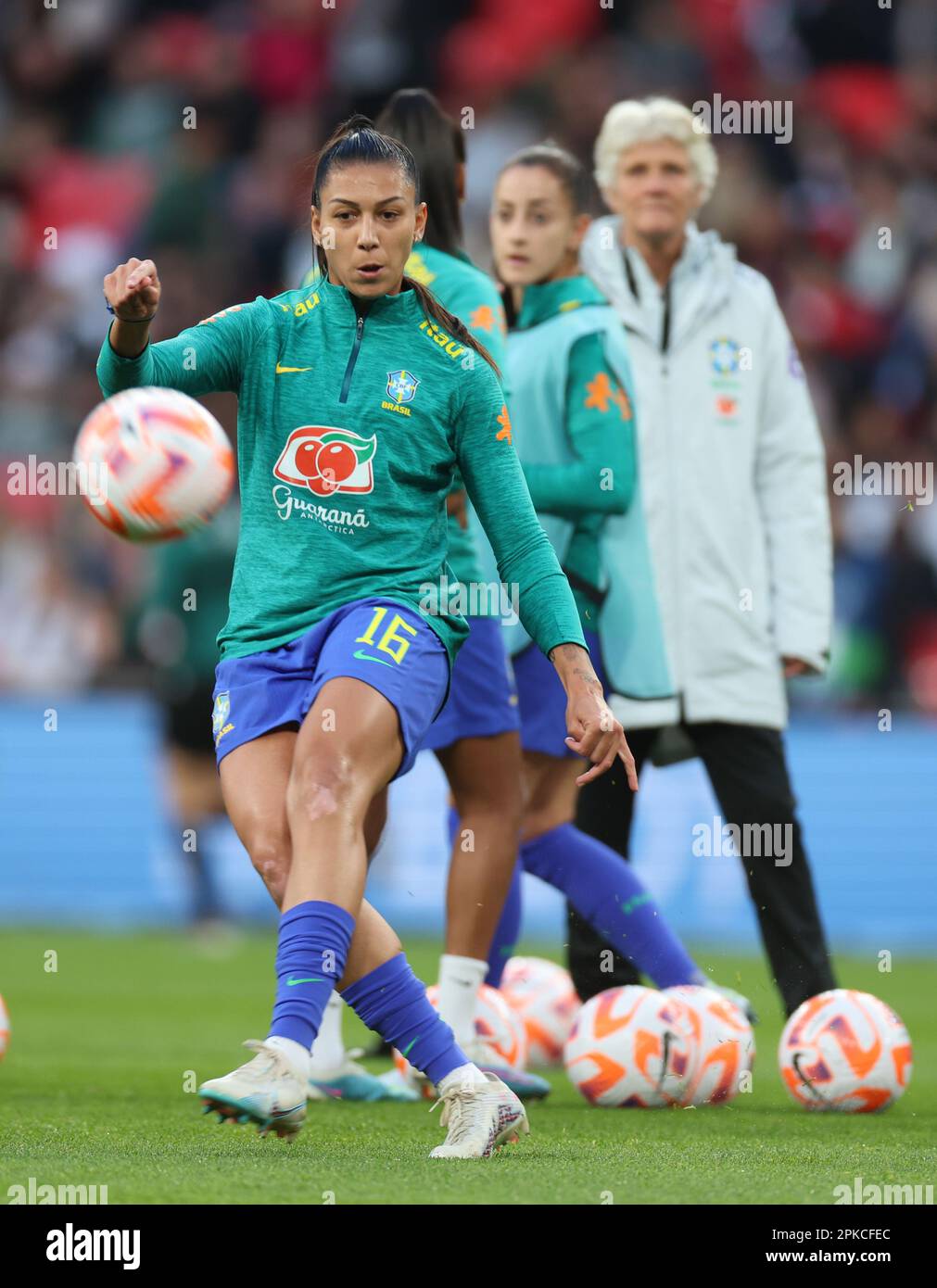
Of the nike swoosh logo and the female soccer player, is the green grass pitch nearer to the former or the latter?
the female soccer player

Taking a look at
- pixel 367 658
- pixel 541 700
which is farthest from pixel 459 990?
pixel 367 658

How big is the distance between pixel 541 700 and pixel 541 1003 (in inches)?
38.6

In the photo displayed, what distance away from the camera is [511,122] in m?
15.8

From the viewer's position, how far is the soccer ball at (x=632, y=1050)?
17.8 ft

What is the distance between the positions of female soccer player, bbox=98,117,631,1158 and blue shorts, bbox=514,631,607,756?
152 centimetres

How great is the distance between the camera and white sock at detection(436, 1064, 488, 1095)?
13.9ft

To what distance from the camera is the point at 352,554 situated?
169 inches

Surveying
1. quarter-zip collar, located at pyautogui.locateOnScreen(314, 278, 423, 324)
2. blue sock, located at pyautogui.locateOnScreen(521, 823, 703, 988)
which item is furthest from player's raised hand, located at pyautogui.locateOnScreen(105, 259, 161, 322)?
blue sock, located at pyautogui.locateOnScreen(521, 823, 703, 988)

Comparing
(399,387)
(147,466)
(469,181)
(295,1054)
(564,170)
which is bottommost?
(295,1054)

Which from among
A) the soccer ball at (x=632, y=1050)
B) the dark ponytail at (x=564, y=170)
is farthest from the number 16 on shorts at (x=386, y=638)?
the dark ponytail at (x=564, y=170)

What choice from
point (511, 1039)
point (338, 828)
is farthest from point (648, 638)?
point (338, 828)

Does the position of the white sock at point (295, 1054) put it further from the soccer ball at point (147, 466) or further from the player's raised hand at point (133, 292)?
the player's raised hand at point (133, 292)

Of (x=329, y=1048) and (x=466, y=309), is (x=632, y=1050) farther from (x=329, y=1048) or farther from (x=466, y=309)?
(x=466, y=309)

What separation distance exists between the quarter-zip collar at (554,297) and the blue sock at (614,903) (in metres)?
1.48
